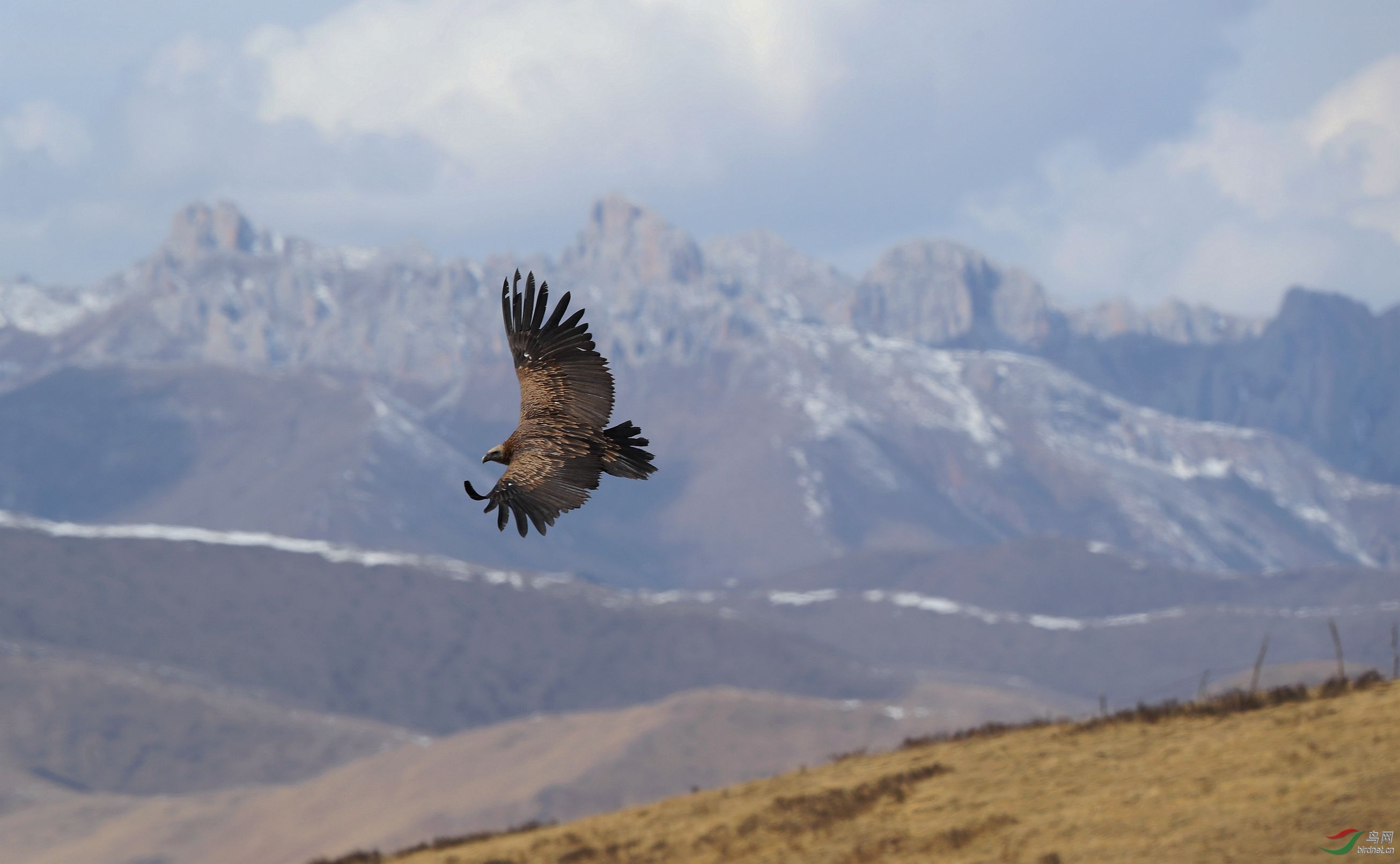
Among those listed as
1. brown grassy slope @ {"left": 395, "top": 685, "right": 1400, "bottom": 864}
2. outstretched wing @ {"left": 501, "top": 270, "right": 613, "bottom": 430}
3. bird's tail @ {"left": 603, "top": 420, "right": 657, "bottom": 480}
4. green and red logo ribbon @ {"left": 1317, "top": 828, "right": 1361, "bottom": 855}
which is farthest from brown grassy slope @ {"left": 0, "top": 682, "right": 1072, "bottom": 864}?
bird's tail @ {"left": 603, "top": 420, "right": 657, "bottom": 480}

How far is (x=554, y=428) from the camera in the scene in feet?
52.6

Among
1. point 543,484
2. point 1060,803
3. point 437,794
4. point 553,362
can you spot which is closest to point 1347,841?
point 1060,803

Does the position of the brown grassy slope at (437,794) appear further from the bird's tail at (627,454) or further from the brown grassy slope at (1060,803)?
the bird's tail at (627,454)

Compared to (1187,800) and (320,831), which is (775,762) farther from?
(1187,800)

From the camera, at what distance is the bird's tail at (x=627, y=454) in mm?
15336

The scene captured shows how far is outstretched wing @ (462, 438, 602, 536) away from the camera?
49.0 feet

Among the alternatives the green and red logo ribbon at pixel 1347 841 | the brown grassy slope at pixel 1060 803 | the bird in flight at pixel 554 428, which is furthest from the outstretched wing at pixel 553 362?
the brown grassy slope at pixel 1060 803

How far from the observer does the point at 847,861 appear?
39719 millimetres

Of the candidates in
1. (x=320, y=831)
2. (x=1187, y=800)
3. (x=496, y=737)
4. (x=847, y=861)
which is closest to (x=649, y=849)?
(x=847, y=861)

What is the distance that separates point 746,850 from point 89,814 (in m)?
146

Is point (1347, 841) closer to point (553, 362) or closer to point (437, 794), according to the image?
point (553, 362)

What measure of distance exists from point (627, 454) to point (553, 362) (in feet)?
4.78

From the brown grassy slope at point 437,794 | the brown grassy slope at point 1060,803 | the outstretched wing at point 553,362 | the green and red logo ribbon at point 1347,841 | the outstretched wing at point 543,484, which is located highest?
the brown grassy slope at point 437,794

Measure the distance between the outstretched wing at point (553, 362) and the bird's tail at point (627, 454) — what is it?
347mm
